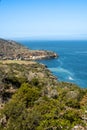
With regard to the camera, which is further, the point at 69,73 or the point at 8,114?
the point at 69,73

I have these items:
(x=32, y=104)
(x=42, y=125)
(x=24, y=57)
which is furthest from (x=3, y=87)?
(x=24, y=57)

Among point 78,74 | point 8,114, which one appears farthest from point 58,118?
point 78,74

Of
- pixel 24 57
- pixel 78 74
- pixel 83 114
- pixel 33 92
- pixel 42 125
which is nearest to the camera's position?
pixel 42 125

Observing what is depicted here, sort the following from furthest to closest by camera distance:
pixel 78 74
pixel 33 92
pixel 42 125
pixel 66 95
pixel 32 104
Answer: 1. pixel 78 74
2. pixel 66 95
3. pixel 33 92
4. pixel 32 104
5. pixel 42 125

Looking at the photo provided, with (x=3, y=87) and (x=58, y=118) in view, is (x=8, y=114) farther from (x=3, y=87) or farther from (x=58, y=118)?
(x=3, y=87)

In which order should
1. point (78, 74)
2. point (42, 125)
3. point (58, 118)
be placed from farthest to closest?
point (78, 74) < point (58, 118) < point (42, 125)

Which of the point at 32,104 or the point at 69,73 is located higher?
the point at 32,104

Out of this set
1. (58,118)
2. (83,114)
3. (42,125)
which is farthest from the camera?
(83,114)

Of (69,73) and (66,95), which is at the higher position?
(66,95)

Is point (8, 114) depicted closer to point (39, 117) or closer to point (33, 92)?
point (39, 117)

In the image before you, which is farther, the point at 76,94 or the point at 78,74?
the point at 78,74
